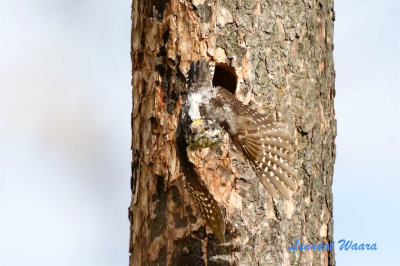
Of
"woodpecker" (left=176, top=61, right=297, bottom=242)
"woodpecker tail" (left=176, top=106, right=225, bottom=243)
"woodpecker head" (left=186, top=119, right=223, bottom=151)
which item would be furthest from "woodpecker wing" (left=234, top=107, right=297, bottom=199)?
"woodpecker tail" (left=176, top=106, right=225, bottom=243)

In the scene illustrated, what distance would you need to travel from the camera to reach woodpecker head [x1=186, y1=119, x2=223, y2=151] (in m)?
6.28

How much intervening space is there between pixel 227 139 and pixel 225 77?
0.35 meters

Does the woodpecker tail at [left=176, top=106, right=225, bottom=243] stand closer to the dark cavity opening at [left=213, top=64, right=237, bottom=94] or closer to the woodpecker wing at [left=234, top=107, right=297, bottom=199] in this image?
the woodpecker wing at [left=234, top=107, right=297, bottom=199]

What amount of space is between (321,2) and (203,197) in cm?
126

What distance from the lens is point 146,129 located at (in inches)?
271

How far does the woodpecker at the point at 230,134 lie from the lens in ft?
20.9

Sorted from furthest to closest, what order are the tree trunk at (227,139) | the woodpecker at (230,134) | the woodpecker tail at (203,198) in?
the tree trunk at (227,139), the woodpecker tail at (203,198), the woodpecker at (230,134)

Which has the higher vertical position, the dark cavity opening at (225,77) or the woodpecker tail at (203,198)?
the dark cavity opening at (225,77)

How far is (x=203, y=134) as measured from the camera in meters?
6.30

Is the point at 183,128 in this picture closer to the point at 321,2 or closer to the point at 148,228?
the point at 148,228

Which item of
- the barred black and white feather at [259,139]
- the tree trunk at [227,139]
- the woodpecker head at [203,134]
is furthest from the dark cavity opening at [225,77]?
the woodpecker head at [203,134]

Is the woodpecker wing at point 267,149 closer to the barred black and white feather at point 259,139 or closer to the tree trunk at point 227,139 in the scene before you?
the barred black and white feather at point 259,139

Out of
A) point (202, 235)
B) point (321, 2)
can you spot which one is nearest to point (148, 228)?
point (202, 235)

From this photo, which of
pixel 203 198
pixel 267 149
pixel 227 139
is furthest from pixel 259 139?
pixel 203 198
